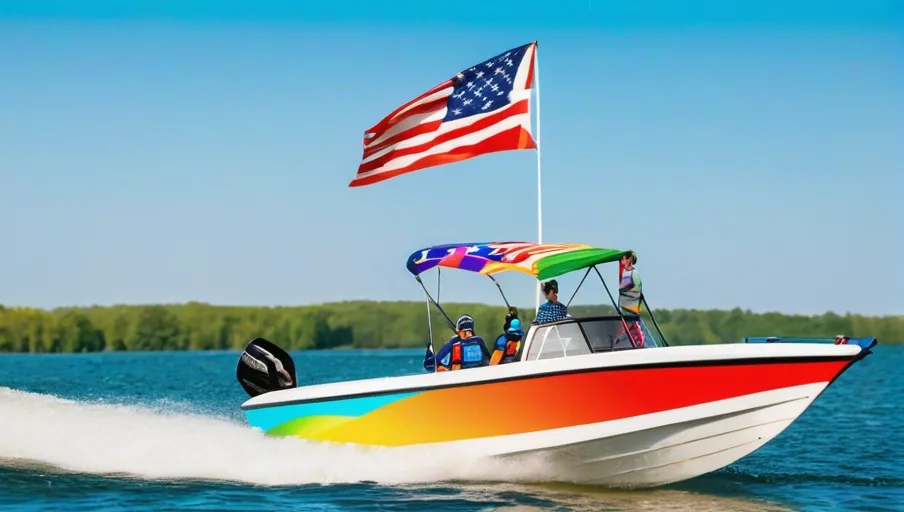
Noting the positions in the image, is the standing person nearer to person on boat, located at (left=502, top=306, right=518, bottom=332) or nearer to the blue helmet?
person on boat, located at (left=502, top=306, right=518, bottom=332)

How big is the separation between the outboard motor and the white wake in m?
0.65

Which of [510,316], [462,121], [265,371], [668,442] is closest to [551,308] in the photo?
[510,316]

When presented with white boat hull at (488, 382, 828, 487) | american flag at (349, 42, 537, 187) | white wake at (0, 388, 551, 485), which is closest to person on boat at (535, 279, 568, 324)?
white boat hull at (488, 382, 828, 487)

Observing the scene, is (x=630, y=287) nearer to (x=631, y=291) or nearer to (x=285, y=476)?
(x=631, y=291)

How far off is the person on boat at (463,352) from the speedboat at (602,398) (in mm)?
492

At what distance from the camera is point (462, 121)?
49.9 ft

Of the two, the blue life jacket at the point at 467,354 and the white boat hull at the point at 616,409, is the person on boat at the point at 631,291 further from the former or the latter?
the blue life jacket at the point at 467,354

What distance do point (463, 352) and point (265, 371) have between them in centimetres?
325

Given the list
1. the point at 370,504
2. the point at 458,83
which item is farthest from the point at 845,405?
the point at 370,504

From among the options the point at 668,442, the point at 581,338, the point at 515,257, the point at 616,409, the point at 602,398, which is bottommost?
the point at 668,442

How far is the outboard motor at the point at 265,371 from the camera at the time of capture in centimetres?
1440

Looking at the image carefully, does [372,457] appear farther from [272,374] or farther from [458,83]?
[458,83]

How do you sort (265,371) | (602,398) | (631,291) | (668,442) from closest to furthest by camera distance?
(602,398) → (668,442) → (631,291) → (265,371)

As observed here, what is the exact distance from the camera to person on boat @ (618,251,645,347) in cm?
1237
